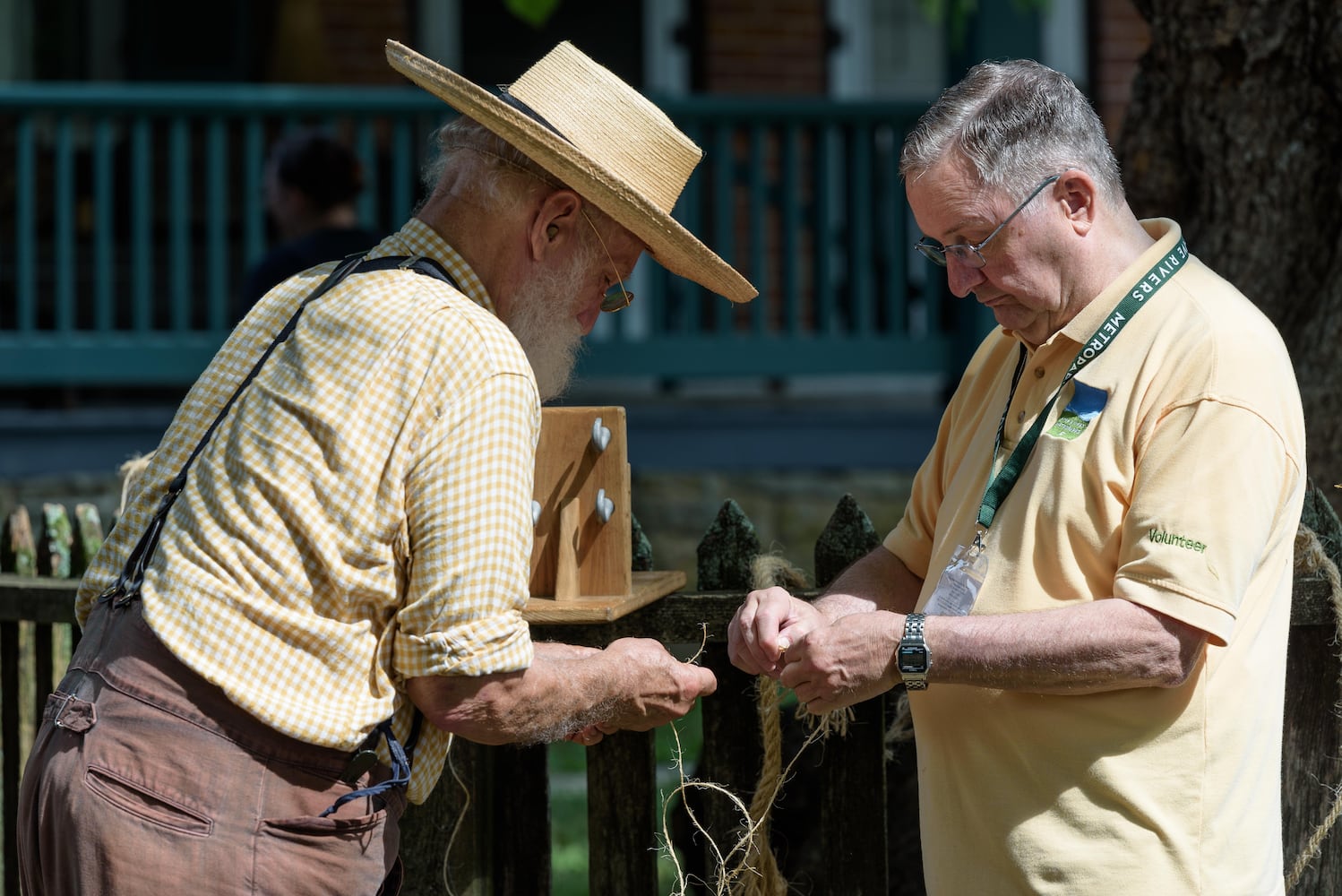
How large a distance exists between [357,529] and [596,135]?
0.74 meters

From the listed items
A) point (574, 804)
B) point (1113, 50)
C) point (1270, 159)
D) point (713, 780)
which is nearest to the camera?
point (713, 780)

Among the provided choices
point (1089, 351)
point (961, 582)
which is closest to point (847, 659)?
point (961, 582)

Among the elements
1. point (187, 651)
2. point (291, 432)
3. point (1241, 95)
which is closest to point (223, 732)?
point (187, 651)

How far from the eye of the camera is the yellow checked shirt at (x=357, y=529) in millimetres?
1900

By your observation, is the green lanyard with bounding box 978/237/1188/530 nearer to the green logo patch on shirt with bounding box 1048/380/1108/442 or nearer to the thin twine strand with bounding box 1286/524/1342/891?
the green logo patch on shirt with bounding box 1048/380/1108/442

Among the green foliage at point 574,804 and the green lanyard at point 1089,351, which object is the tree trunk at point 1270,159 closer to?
the green lanyard at point 1089,351

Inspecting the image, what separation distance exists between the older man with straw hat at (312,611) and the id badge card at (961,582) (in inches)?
19.7

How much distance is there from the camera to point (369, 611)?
77.8 inches

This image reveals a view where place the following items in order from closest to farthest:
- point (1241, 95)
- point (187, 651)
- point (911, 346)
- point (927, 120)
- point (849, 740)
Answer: point (187, 651), point (927, 120), point (849, 740), point (1241, 95), point (911, 346)

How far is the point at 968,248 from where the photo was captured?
7.10 ft

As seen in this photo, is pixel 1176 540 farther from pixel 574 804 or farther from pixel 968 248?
pixel 574 804

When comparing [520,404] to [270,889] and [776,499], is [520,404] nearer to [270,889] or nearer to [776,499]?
[270,889]

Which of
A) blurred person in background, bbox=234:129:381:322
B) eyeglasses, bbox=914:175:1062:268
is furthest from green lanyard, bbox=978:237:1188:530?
blurred person in background, bbox=234:129:381:322

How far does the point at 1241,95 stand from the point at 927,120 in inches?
62.2
